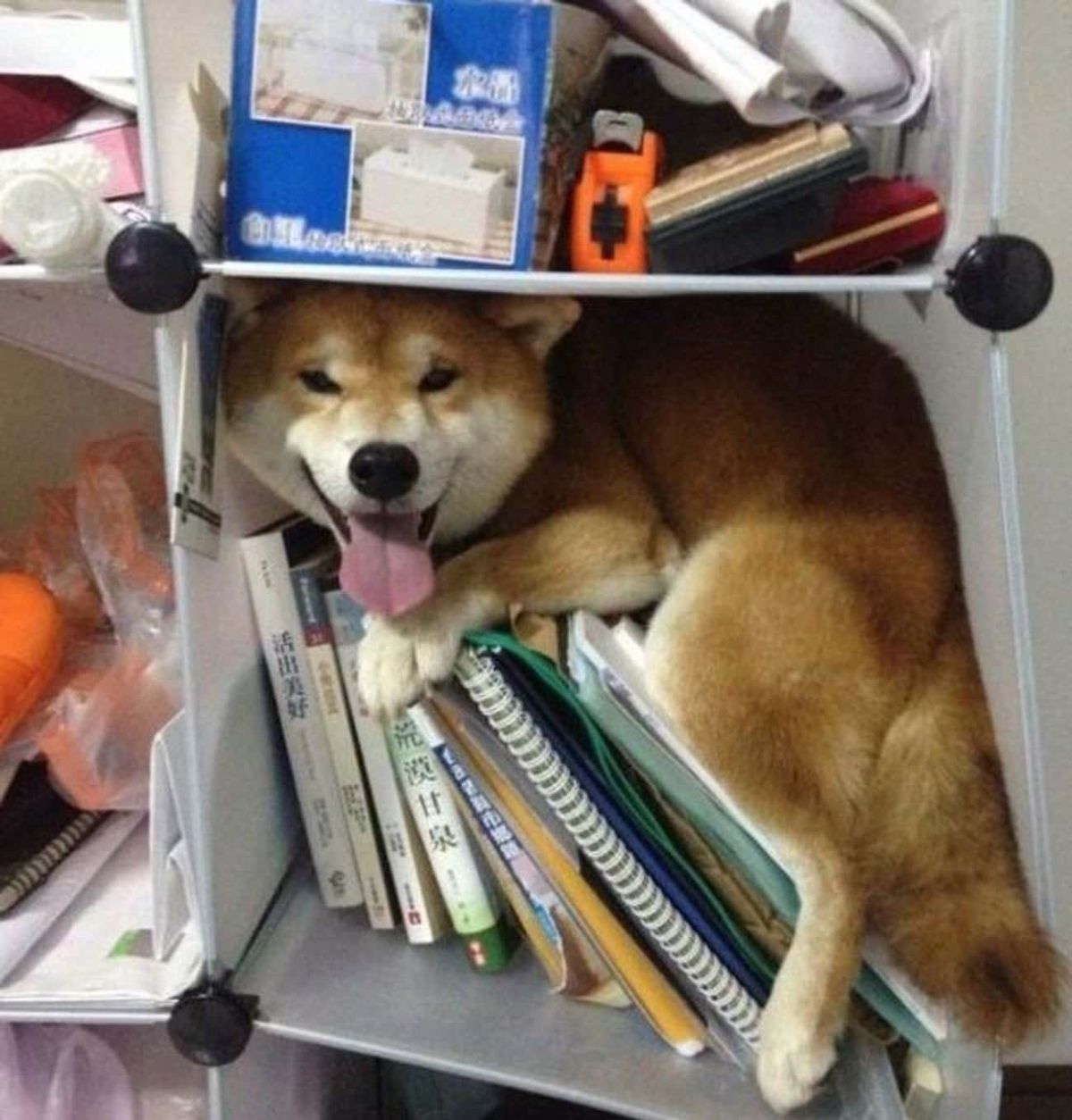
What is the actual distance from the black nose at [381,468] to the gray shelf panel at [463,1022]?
349 mm

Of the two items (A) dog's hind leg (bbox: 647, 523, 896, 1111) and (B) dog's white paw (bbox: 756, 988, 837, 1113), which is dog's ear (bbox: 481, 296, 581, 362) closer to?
(A) dog's hind leg (bbox: 647, 523, 896, 1111)

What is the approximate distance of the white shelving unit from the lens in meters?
0.72

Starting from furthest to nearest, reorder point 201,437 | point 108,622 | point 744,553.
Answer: point 108,622, point 744,553, point 201,437

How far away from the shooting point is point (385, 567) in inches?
35.1

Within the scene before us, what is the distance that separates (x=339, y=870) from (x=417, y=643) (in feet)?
0.71

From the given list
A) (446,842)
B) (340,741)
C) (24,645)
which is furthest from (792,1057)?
(24,645)

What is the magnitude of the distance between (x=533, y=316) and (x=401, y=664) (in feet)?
0.88

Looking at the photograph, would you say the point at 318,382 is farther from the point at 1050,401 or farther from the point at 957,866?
the point at 1050,401

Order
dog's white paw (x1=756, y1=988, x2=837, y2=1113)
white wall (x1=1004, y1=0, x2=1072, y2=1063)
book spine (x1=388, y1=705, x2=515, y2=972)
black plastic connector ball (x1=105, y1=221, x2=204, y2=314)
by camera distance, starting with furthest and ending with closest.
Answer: white wall (x1=1004, y1=0, x2=1072, y2=1063), book spine (x1=388, y1=705, x2=515, y2=972), dog's white paw (x1=756, y1=988, x2=837, y2=1113), black plastic connector ball (x1=105, y1=221, x2=204, y2=314)

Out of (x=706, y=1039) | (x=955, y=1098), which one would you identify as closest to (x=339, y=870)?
(x=706, y=1039)

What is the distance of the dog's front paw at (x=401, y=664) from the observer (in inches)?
34.0

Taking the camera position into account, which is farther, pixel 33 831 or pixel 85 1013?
pixel 33 831

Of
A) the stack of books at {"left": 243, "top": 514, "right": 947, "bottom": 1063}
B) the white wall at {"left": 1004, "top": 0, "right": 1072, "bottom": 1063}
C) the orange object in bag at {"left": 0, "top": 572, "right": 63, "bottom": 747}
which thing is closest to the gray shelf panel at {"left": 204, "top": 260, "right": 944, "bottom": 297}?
the stack of books at {"left": 243, "top": 514, "right": 947, "bottom": 1063}

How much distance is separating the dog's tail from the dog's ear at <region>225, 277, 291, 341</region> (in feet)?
1.71
